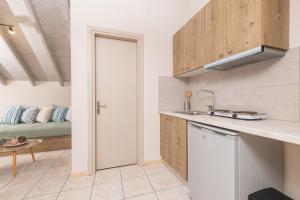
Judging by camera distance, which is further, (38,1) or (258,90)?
(38,1)

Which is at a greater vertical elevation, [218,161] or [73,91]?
[73,91]

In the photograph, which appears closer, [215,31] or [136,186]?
[215,31]

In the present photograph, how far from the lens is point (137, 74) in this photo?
7.86 feet

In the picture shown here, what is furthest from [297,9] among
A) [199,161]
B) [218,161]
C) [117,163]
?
[117,163]

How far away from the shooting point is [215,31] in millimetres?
1544

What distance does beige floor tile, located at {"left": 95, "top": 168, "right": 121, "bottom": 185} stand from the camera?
1.91 m

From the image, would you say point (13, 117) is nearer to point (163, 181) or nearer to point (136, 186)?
point (136, 186)

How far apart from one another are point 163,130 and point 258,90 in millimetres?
1339

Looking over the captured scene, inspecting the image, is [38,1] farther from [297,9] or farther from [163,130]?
[297,9]

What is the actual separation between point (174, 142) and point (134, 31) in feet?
5.90

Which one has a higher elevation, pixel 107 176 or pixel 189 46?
pixel 189 46

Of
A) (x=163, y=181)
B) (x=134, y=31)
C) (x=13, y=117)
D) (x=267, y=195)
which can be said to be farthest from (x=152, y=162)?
(x=13, y=117)

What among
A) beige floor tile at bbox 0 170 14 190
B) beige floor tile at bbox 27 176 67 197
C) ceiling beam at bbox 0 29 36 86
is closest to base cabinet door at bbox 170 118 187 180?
beige floor tile at bbox 27 176 67 197

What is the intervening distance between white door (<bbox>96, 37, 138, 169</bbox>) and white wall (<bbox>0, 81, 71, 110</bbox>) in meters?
3.70
